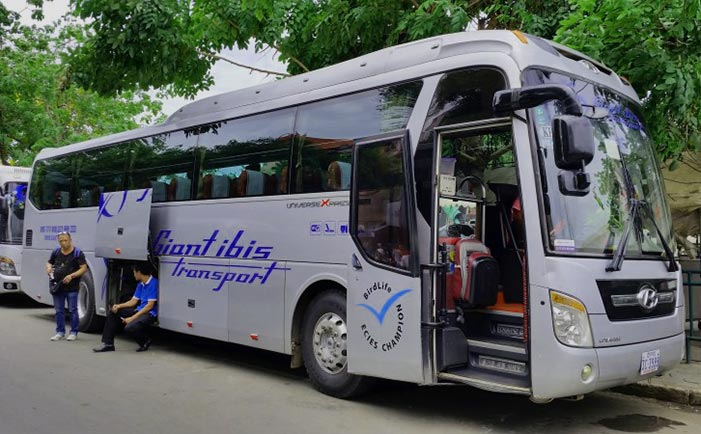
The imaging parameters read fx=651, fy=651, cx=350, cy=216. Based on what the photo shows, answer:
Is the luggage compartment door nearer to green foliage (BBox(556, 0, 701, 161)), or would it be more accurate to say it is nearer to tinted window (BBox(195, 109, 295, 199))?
tinted window (BBox(195, 109, 295, 199))

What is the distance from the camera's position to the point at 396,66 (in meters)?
6.66

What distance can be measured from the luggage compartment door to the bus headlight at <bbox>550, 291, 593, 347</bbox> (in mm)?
6234

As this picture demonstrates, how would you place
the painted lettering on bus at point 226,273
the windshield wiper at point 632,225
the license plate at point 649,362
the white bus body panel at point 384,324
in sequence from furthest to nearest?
1. the painted lettering on bus at point 226,273
2. the white bus body panel at point 384,324
3. the license plate at point 649,362
4. the windshield wiper at point 632,225

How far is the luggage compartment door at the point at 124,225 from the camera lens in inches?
374

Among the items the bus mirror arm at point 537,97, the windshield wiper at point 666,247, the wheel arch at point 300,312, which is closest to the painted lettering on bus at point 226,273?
the wheel arch at point 300,312

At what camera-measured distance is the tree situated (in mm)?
22219

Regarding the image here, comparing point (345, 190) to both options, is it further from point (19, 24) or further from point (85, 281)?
point (19, 24)

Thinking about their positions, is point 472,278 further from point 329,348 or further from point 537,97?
point 329,348

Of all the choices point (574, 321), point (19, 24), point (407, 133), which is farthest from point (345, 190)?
point (19, 24)

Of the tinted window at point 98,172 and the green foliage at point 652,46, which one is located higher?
the green foliage at point 652,46

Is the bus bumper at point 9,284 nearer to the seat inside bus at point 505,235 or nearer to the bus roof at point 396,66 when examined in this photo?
the bus roof at point 396,66

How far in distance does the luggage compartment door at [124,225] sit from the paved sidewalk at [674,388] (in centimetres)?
664

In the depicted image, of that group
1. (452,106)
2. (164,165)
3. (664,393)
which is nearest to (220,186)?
(164,165)

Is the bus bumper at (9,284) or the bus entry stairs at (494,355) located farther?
the bus bumper at (9,284)
